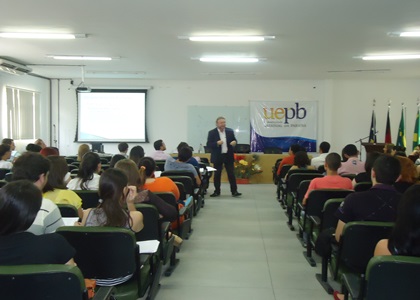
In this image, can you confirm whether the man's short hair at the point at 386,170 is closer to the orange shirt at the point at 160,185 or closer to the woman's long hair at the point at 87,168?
the orange shirt at the point at 160,185

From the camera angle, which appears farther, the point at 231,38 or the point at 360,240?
the point at 231,38

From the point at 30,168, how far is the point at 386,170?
97.1 inches

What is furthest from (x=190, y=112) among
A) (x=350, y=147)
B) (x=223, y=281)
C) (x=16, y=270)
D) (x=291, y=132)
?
(x=16, y=270)

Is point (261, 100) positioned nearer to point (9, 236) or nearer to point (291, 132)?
point (291, 132)

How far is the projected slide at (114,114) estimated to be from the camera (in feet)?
39.7

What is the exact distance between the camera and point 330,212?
11.7 ft

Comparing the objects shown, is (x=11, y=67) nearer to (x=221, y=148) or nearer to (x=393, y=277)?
(x=221, y=148)

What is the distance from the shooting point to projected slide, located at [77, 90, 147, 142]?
12.1m

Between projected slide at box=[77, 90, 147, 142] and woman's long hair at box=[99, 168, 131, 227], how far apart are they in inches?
379

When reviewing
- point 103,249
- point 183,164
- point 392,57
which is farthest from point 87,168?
point 392,57

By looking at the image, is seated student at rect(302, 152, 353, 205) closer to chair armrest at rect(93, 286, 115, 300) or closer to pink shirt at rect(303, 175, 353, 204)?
pink shirt at rect(303, 175, 353, 204)

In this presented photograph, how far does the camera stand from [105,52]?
777 centimetres

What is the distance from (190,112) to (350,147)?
6.99 m

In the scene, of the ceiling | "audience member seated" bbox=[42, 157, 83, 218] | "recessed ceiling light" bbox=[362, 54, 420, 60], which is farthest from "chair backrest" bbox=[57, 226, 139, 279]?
"recessed ceiling light" bbox=[362, 54, 420, 60]
